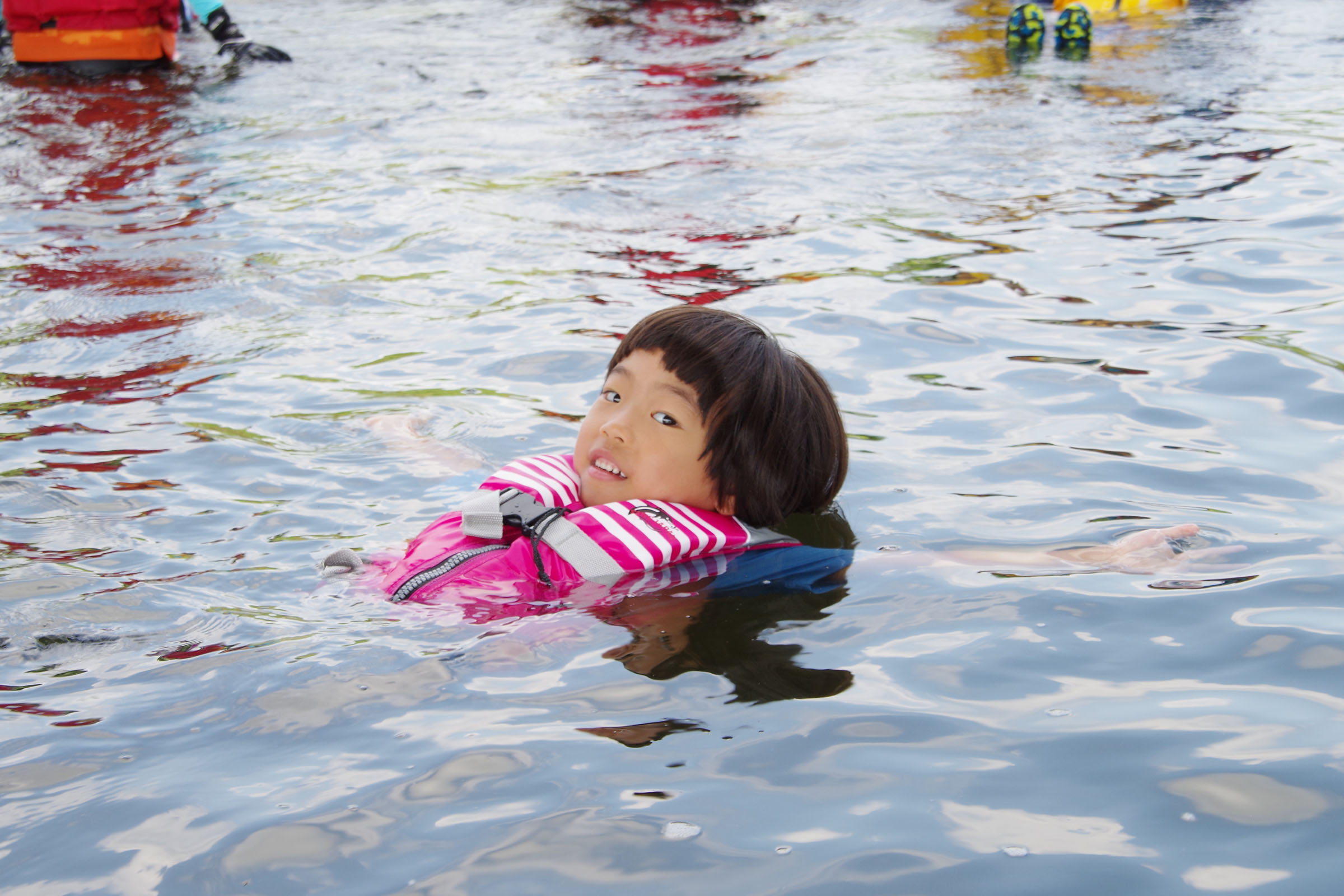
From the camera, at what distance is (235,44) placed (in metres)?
11.2

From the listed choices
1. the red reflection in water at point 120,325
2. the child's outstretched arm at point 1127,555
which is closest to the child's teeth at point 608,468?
the child's outstretched arm at point 1127,555

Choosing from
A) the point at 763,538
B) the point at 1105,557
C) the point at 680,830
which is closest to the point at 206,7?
the point at 763,538

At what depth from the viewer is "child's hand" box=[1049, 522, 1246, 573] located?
9.07 feet

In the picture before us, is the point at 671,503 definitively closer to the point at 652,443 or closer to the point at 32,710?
the point at 652,443

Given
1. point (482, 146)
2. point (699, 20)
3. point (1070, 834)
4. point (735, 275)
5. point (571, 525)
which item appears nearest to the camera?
point (1070, 834)

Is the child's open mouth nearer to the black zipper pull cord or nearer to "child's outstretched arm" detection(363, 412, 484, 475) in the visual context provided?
the black zipper pull cord

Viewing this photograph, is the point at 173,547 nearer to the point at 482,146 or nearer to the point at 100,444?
the point at 100,444

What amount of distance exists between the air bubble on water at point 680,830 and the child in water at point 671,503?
88 cm

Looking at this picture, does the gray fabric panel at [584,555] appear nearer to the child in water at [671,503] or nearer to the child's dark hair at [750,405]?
the child in water at [671,503]

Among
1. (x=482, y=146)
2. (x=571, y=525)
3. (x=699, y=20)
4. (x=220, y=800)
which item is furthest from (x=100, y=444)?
(x=699, y=20)

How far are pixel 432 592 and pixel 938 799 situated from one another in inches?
53.1

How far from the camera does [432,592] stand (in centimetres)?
279

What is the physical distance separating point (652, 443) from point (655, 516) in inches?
7.6

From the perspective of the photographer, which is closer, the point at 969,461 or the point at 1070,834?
the point at 1070,834
